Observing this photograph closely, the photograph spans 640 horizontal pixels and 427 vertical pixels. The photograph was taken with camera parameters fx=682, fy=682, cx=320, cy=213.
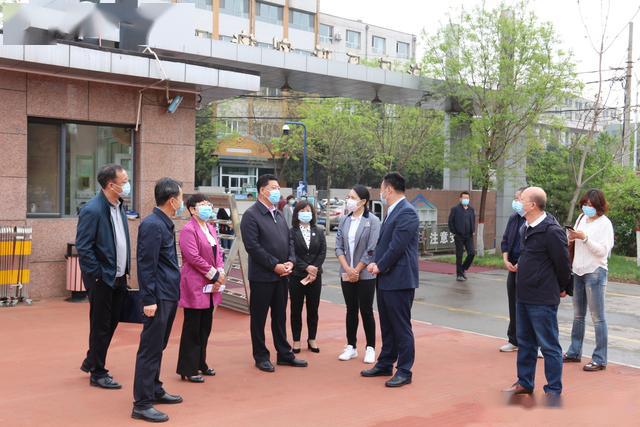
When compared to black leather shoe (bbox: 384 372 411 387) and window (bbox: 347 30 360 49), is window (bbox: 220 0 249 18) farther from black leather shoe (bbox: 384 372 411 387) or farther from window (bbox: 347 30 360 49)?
black leather shoe (bbox: 384 372 411 387)

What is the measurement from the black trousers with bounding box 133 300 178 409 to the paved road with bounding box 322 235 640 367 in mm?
4736

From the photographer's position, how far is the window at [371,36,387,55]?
66.7m

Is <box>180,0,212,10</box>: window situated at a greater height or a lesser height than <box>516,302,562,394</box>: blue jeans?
greater

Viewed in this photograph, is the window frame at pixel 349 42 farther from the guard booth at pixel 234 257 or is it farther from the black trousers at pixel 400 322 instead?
the black trousers at pixel 400 322

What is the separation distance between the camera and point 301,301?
8094mm

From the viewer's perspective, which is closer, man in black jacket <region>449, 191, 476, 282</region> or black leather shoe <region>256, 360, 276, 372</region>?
black leather shoe <region>256, 360, 276, 372</region>

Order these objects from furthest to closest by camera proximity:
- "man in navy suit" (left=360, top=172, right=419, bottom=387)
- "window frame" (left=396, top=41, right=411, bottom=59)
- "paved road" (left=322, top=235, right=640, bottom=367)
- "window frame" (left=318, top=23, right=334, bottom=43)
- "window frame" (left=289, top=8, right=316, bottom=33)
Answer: "window frame" (left=396, top=41, right=411, bottom=59), "window frame" (left=318, top=23, right=334, bottom=43), "window frame" (left=289, top=8, right=316, bottom=33), "paved road" (left=322, top=235, right=640, bottom=367), "man in navy suit" (left=360, top=172, right=419, bottom=387)

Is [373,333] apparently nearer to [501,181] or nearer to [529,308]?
[529,308]

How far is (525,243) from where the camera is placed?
20.7 feet

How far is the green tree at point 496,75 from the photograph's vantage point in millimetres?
18719

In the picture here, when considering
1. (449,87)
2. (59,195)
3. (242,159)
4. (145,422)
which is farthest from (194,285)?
(242,159)

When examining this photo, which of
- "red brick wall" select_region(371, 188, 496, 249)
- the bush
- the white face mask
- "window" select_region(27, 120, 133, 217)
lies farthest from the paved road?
the bush

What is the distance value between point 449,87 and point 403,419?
50.0 ft

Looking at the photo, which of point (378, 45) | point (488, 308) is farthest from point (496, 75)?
point (378, 45)
